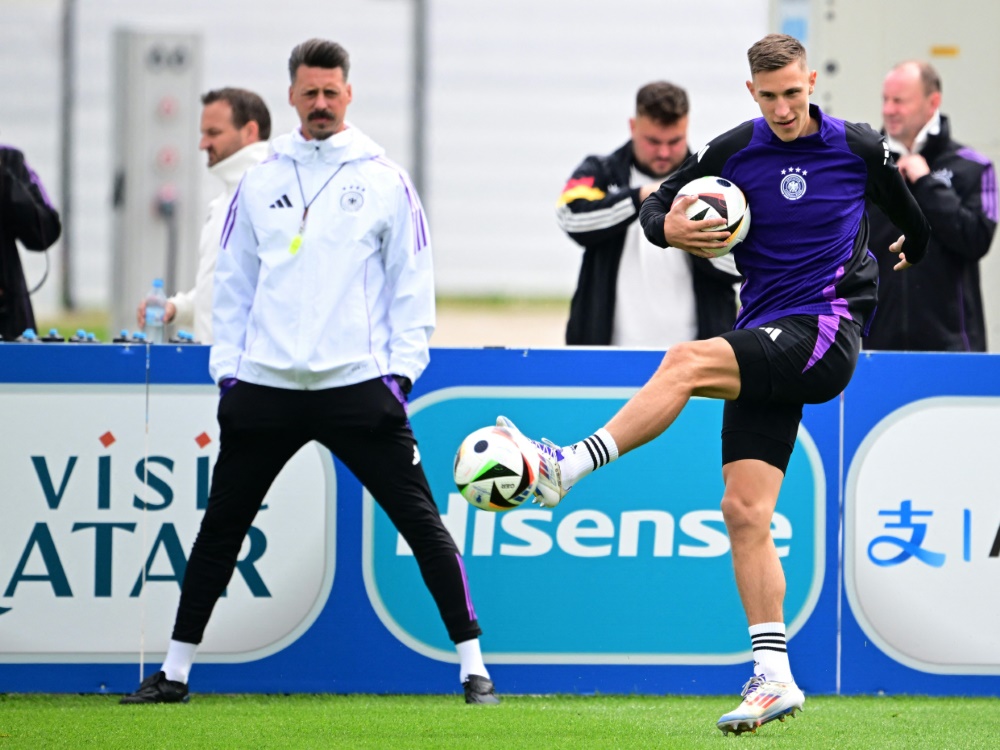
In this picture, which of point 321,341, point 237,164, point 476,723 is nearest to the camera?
point 476,723

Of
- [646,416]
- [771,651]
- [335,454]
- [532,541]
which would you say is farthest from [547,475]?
[532,541]

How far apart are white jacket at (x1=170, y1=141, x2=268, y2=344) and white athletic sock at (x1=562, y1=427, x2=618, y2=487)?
2.54m

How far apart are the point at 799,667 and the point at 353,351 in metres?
2.24

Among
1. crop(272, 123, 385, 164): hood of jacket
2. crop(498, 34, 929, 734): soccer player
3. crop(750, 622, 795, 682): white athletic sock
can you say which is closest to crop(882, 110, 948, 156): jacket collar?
crop(498, 34, 929, 734): soccer player

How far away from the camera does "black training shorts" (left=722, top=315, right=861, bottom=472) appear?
5.35m

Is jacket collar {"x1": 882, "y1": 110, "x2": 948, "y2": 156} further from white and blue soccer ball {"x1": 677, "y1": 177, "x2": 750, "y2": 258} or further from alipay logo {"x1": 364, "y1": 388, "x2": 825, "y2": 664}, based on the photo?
white and blue soccer ball {"x1": 677, "y1": 177, "x2": 750, "y2": 258}

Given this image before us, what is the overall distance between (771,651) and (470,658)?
1.21 metres

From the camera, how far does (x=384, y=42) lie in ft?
39.4

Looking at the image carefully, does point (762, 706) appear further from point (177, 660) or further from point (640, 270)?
point (640, 270)

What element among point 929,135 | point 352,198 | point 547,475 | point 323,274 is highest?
point 929,135

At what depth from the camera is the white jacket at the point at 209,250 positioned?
23.7ft

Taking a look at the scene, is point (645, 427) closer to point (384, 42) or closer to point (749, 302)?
point (749, 302)

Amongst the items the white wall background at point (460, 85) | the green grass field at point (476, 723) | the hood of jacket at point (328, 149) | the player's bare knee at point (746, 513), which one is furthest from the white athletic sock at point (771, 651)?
the white wall background at point (460, 85)

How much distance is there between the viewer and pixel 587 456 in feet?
17.0
